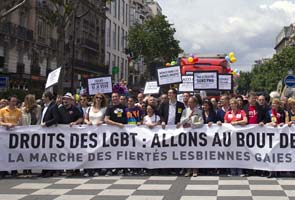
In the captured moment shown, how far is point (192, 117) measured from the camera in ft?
35.7

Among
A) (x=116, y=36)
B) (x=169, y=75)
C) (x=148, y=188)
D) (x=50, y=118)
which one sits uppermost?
(x=116, y=36)

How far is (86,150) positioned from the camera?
10938mm

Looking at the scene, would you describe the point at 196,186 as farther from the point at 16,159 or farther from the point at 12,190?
the point at 16,159

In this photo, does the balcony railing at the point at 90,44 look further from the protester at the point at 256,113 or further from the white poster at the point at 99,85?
the protester at the point at 256,113

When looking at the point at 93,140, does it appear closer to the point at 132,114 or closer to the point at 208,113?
the point at 132,114

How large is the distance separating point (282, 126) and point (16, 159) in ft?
20.3

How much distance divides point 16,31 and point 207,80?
27795 millimetres

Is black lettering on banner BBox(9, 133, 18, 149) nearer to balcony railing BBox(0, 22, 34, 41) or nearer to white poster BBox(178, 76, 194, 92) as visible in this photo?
white poster BBox(178, 76, 194, 92)

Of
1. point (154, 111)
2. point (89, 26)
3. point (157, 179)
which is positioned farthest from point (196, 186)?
point (89, 26)

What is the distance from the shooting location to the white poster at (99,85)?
13.4 metres

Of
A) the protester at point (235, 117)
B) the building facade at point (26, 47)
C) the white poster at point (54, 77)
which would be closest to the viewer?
the protester at point (235, 117)

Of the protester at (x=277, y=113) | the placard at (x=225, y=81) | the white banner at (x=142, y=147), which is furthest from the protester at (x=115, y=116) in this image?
the placard at (x=225, y=81)

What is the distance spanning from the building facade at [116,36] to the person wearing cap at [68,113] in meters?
53.0

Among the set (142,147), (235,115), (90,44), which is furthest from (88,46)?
(235,115)
